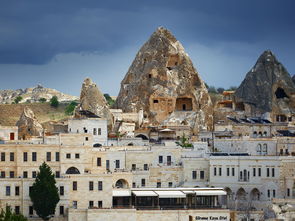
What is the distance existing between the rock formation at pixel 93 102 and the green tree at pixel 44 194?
123ft

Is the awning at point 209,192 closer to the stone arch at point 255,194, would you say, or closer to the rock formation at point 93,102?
the stone arch at point 255,194

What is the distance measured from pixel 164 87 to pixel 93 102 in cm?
1416

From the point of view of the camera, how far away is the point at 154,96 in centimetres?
15138

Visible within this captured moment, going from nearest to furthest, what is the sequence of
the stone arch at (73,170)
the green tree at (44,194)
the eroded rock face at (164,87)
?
the green tree at (44,194) < the stone arch at (73,170) < the eroded rock face at (164,87)

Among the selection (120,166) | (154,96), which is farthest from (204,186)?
(154,96)

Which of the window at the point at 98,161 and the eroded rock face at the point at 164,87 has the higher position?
the eroded rock face at the point at 164,87

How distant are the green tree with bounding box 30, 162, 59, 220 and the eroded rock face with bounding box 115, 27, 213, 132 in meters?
49.9

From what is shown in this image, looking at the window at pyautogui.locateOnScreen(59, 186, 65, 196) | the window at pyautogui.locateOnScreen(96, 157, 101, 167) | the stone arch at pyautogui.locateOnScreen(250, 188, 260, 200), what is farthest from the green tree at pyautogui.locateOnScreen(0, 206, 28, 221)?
the stone arch at pyautogui.locateOnScreen(250, 188, 260, 200)

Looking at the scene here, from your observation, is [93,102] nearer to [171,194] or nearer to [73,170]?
[73,170]

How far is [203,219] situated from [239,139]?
2459 cm

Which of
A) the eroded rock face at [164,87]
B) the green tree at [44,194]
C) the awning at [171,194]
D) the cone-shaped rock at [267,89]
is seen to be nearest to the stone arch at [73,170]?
the green tree at [44,194]

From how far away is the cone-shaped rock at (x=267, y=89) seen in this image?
156750mm

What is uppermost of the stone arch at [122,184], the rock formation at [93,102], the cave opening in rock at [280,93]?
the cave opening in rock at [280,93]

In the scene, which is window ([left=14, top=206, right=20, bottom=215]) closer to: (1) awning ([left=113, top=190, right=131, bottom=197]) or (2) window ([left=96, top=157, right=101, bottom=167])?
(1) awning ([left=113, top=190, right=131, bottom=197])
